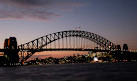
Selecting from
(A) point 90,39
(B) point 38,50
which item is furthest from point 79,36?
(B) point 38,50

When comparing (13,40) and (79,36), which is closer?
(13,40)

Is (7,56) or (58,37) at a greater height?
(58,37)

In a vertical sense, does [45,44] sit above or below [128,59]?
above

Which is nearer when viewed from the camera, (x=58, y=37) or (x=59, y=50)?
(x=59, y=50)

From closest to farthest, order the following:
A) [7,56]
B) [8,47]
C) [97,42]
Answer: [7,56] < [8,47] < [97,42]

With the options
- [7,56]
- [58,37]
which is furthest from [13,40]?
[58,37]

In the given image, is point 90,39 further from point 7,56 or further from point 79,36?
point 7,56

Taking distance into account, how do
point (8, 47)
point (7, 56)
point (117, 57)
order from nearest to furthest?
point (7, 56)
point (8, 47)
point (117, 57)

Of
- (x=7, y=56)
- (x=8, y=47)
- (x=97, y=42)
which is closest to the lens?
(x=7, y=56)

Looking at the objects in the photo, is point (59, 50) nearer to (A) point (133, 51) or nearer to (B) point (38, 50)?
(B) point (38, 50)
